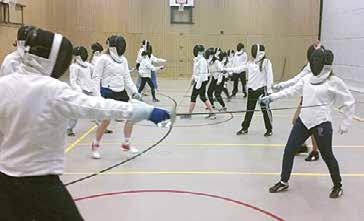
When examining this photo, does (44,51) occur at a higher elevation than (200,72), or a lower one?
higher

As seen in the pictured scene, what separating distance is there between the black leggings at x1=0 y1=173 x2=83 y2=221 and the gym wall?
18.3 m

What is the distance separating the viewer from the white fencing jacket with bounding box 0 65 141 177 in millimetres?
1997

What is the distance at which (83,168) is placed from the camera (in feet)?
17.3

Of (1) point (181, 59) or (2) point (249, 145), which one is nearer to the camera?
(2) point (249, 145)

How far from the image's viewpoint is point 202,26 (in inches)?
800

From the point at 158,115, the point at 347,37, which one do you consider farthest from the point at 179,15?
the point at 158,115

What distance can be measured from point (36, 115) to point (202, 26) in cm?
1882

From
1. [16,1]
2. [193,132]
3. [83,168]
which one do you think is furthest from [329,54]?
[16,1]

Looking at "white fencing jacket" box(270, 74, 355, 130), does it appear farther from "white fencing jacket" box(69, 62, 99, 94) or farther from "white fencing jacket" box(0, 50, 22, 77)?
"white fencing jacket" box(69, 62, 99, 94)

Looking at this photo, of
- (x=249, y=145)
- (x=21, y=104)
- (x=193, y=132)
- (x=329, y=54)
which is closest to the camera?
(x=21, y=104)

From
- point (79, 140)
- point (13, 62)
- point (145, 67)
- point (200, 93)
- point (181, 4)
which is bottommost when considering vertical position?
point (79, 140)

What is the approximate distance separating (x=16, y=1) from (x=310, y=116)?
12858mm

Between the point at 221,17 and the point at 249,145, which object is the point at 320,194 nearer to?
the point at 249,145

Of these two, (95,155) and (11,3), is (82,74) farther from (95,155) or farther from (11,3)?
(11,3)
